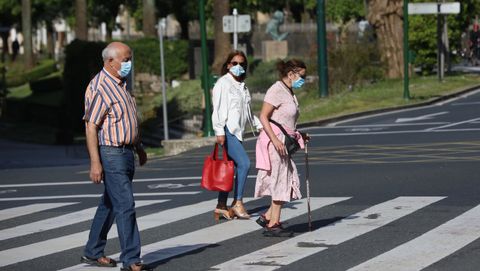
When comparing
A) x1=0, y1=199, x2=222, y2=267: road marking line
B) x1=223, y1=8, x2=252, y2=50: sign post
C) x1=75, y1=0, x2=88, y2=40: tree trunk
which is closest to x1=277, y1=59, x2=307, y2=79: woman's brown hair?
x1=0, y1=199, x2=222, y2=267: road marking line

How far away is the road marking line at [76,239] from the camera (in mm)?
12352

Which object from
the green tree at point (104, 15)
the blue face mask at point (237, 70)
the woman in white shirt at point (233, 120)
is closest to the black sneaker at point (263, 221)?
the woman in white shirt at point (233, 120)

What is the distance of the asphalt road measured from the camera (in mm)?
11672

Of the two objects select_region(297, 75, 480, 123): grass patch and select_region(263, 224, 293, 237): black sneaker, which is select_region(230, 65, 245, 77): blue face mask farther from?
select_region(297, 75, 480, 123): grass patch

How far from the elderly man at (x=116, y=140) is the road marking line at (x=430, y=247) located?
1.91 meters

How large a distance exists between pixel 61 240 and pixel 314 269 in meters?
3.34

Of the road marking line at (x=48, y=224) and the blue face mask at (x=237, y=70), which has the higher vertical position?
the blue face mask at (x=237, y=70)

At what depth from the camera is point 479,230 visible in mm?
12805

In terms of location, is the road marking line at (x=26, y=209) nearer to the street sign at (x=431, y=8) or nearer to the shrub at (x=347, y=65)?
→ the street sign at (x=431, y=8)

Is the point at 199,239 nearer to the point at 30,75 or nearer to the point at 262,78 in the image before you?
the point at 262,78

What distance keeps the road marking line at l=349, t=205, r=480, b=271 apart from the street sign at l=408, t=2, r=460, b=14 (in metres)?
26.4

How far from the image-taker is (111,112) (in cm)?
1100

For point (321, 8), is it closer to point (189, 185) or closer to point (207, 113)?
point (207, 113)

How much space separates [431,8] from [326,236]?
92.5 feet
